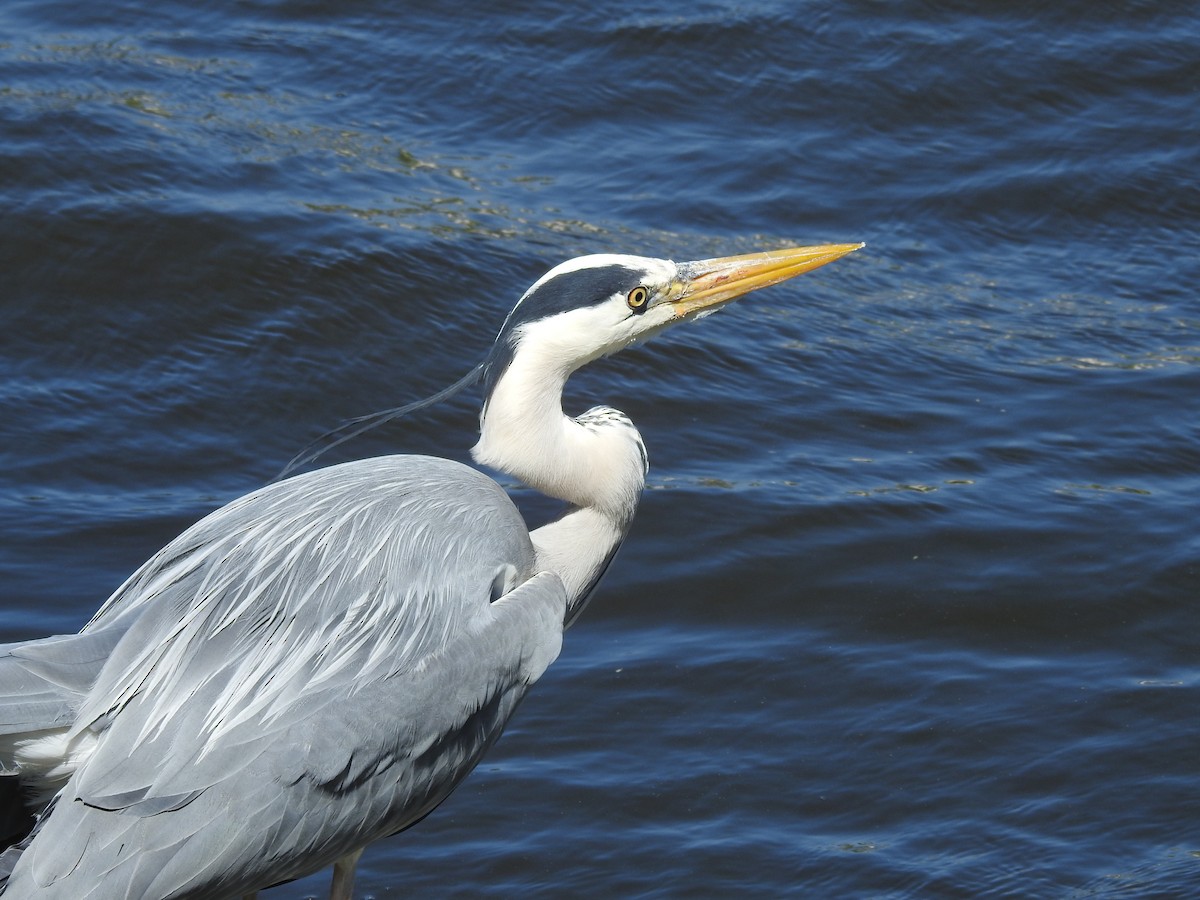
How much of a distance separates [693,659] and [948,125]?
5296mm

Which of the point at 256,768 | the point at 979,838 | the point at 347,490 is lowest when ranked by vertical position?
the point at 979,838

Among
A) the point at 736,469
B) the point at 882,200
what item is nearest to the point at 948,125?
the point at 882,200

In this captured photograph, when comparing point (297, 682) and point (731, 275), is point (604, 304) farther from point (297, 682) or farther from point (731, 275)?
point (297, 682)

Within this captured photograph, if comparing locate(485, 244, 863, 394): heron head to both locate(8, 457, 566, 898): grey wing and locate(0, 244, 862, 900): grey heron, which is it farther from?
locate(8, 457, 566, 898): grey wing

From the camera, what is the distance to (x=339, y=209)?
30.7 feet

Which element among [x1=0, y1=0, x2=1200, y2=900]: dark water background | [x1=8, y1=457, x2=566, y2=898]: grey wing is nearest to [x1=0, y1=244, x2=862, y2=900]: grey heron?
[x1=8, y1=457, x2=566, y2=898]: grey wing

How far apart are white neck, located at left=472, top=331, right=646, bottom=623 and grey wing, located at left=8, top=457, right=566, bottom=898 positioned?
154 millimetres

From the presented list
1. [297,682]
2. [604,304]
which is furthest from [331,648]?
[604,304]

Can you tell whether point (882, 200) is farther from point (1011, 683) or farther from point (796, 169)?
point (1011, 683)

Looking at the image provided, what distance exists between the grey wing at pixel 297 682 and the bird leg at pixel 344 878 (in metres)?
0.19

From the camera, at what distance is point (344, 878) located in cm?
498

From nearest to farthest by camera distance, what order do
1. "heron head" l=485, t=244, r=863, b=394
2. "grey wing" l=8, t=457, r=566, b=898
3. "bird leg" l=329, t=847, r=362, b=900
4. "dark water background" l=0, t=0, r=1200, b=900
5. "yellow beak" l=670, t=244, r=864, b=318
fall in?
"grey wing" l=8, t=457, r=566, b=898 → "bird leg" l=329, t=847, r=362, b=900 → "heron head" l=485, t=244, r=863, b=394 → "yellow beak" l=670, t=244, r=864, b=318 → "dark water background" l=0, t=0, r=1200, b=900

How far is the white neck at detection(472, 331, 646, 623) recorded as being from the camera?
17.1ft

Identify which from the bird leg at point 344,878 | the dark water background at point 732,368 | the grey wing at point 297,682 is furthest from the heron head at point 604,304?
the dark water background at point 732,368
